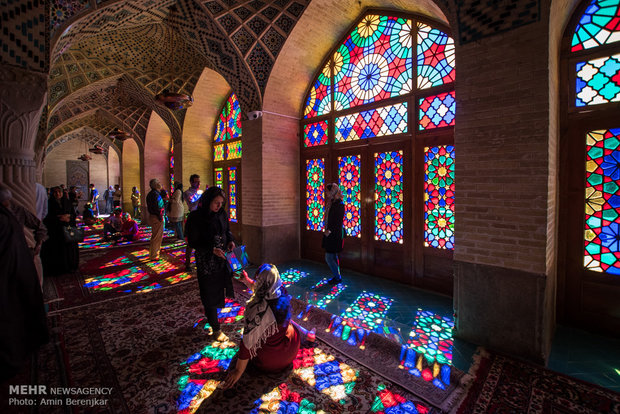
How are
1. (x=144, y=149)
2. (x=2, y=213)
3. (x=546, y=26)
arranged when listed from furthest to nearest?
(x=144, y=149), (x=546, y=26), (x=2, y=213)

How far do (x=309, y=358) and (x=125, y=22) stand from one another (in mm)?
6076

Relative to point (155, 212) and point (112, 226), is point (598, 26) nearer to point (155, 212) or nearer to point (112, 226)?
point (155, 212)

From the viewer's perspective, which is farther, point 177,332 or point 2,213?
point 177,332

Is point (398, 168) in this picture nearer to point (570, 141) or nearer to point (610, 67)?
point (570, 141)

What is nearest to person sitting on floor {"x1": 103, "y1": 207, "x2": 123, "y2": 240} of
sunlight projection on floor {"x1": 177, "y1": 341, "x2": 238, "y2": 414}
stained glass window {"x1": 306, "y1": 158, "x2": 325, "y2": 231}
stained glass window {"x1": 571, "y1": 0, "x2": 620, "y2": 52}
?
stained glass window {"x1": 306, "y1": 158, "x2": 325, "y2": 231}

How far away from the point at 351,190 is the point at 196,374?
379cm

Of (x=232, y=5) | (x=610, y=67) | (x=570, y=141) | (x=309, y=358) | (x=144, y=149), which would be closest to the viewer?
(x=309, y=358)

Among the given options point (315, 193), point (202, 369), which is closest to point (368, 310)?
point (202, 369)

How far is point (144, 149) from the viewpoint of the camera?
11.2 m

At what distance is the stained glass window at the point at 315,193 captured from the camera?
6.03 metres

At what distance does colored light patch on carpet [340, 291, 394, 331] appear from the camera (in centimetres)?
339

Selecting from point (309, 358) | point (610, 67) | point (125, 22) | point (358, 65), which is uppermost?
point (125, 22)

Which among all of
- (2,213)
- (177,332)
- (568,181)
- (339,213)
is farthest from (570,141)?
(2,213)

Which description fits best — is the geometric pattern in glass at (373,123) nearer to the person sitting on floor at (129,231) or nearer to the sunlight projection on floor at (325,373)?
the sunlight projection on floor at (325,373)
